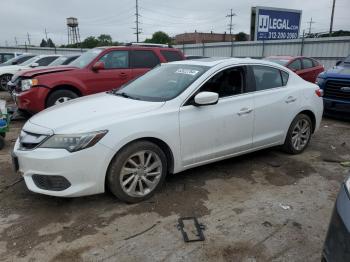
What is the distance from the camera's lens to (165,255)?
113 inches

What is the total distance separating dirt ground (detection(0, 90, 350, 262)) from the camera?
2.93 m

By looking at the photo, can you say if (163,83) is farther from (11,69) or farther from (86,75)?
(11,69)

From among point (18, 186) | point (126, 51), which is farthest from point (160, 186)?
point (126, 51)

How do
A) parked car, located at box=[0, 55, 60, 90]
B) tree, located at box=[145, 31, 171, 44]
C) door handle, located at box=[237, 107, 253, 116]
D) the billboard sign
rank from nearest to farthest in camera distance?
1. door handle, located at box=[237, 107, 253, 116]
2. parked car, located at box=[0, 55, 60, 90]
3. the billboard sign
4. tree, located at box=[145, 31, 171, 44]

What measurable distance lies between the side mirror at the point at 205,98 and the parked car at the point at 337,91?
5.09 m

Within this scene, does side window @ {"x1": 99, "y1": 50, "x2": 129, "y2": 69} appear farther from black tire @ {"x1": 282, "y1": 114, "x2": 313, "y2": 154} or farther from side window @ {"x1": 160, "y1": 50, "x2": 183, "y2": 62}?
black tire @ {"x1": 282, "y1": 114, "x2": 313, "y2": 154}

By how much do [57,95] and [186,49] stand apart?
22.1 metres

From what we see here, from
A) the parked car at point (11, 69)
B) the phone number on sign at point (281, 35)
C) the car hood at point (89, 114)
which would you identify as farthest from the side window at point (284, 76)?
the phone number on sign at point (281, 35)

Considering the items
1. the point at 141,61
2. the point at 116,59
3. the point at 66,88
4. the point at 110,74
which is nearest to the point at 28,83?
the point at 66,88

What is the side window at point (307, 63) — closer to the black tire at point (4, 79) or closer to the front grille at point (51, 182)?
the front grille at point (51, 182)

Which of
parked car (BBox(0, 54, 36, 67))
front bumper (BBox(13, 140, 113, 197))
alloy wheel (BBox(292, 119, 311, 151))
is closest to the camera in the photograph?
front bumper (BBox(13, 140, 113, 197))

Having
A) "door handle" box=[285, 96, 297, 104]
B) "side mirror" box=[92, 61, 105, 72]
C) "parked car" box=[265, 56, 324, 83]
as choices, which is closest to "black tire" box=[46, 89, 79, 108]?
"side mirror" box=[92, 61, 105, 72]

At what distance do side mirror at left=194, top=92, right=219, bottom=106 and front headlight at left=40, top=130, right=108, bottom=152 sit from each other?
122 centimetres

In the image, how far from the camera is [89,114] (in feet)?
12.1
